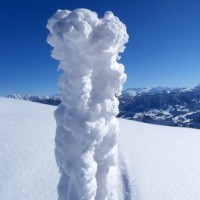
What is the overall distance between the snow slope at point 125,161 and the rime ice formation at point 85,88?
496 centimetres

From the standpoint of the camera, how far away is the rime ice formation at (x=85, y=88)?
6.07 metres

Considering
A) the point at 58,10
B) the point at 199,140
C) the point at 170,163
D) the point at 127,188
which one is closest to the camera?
the point at 58,10

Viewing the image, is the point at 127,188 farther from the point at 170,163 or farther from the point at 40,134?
the point at 40,134

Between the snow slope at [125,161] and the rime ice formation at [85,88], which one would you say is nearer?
→ the rime ice formation at [85,88]

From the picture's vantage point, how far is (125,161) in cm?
1404

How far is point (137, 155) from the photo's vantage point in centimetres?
1515

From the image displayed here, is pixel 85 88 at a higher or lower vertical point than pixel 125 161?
higher

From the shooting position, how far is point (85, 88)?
19.9 ft

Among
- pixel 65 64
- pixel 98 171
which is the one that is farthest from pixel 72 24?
pixel 98 171

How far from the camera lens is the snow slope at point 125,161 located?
1149cm

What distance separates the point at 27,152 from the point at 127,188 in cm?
481

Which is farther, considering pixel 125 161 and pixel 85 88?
pixel 125 161

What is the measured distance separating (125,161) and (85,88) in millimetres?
8562

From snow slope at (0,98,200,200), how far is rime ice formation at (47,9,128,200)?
4.96m
